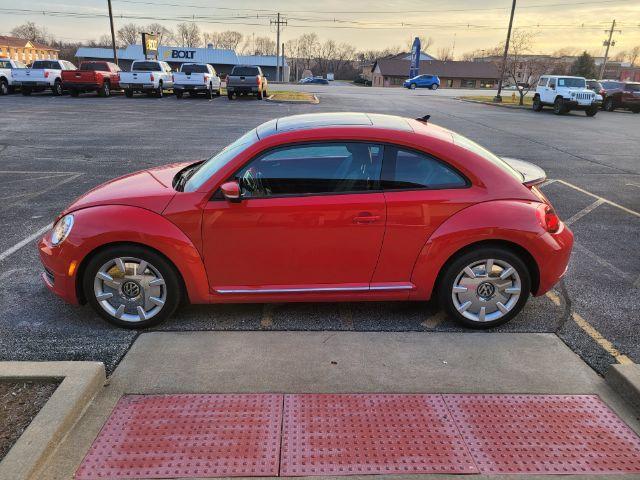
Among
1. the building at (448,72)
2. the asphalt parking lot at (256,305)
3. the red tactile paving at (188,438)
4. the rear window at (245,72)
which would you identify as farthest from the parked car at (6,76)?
the building at (448,72)

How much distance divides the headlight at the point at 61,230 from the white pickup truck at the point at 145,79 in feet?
84.5

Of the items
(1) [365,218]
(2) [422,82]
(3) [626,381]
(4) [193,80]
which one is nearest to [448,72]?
(2) [422,82]

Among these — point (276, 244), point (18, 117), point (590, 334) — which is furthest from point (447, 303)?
point (18, 117)

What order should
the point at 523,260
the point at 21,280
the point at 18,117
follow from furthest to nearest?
the point at 18,117 → the point at 21,280 → the point at 523,260

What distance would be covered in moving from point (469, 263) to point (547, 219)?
2.40 ft

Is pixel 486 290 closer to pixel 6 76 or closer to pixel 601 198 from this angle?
pixel 601 198

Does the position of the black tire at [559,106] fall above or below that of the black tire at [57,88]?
above

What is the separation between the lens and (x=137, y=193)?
12.6 ft

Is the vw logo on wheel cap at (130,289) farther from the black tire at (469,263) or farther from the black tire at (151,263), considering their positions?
the black tire at (469,263)

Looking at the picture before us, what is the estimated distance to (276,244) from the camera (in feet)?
12.1

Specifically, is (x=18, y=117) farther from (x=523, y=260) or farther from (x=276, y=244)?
(x=523, y=260)

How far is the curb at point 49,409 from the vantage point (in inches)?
94.7

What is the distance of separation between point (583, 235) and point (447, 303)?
3448 millimetres

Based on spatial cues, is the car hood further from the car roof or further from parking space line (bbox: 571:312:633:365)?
parking space line (bbox: 571:312:633:365)
